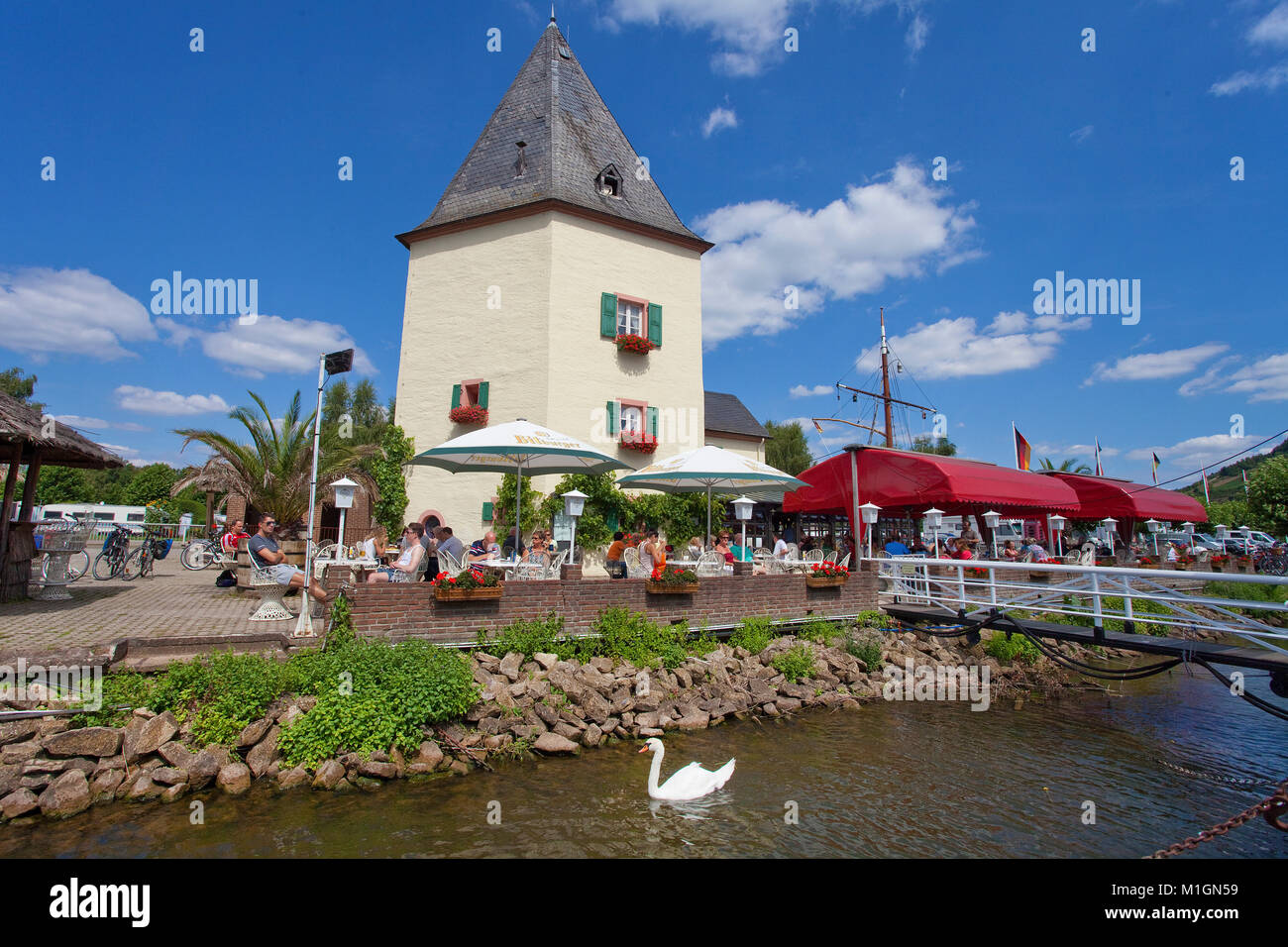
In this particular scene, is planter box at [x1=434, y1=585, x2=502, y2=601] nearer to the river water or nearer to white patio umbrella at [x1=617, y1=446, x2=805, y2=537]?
the river water

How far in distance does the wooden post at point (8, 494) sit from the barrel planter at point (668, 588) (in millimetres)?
10354

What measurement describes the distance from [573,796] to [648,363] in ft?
47.0

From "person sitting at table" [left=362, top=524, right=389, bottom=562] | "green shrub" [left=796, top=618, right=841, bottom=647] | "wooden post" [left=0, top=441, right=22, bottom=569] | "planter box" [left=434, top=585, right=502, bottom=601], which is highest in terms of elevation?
"wooden post" [left=0, top=441, right=22, bottom=569]

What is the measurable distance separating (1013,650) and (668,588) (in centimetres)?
832

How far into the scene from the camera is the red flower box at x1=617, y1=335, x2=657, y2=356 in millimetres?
18688

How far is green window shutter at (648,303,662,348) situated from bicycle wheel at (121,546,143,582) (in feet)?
46.5

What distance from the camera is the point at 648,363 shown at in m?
19.5

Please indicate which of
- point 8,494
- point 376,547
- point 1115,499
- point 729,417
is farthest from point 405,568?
point 1115,499

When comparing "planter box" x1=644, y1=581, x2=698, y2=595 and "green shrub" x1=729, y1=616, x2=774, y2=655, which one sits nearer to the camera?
"planter box" x1=644, y1=581, x2=698, y2=595

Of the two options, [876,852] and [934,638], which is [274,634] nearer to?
[876,852]

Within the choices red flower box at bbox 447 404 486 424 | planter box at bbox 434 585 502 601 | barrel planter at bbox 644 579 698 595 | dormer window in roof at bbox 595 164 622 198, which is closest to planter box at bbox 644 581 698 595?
barrel planter at bbox 644 579 698 595

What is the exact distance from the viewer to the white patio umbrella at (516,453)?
36.3 feet

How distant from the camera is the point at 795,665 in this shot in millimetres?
11266
